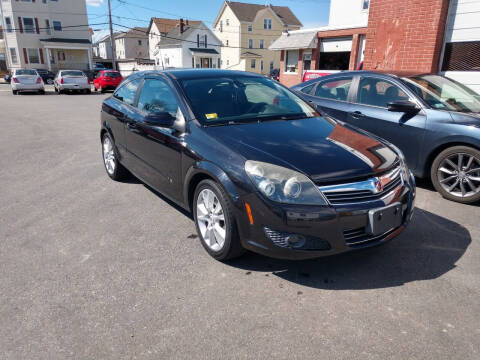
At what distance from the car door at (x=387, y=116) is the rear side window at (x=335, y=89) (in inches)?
7.8

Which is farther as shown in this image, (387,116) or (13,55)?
(13,55)

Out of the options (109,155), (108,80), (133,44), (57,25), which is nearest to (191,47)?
(57,25)

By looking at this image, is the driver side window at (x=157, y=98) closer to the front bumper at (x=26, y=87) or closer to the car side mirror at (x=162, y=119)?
the car side mirror at (x=162, y=119)

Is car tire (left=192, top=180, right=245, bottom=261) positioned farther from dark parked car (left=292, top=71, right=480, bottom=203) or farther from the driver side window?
dark parked car (left=292, top=71, right=480, bottom=203)

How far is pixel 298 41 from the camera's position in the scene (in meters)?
22.5

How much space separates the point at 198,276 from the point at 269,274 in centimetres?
60

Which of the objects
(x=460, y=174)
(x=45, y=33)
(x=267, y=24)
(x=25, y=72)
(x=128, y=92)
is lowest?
(x=460, y=174)

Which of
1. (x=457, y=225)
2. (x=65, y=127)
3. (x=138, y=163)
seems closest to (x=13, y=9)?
(x=65, y=127)

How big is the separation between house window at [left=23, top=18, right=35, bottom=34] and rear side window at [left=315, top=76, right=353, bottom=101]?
Result: 49402mm

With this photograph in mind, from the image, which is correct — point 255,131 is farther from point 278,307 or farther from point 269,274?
point 278,307

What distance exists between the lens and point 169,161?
3.80m

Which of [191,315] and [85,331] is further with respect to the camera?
[191,315]

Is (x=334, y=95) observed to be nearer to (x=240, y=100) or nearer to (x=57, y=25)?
(x=240, y=100)

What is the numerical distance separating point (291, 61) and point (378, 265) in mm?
23475
